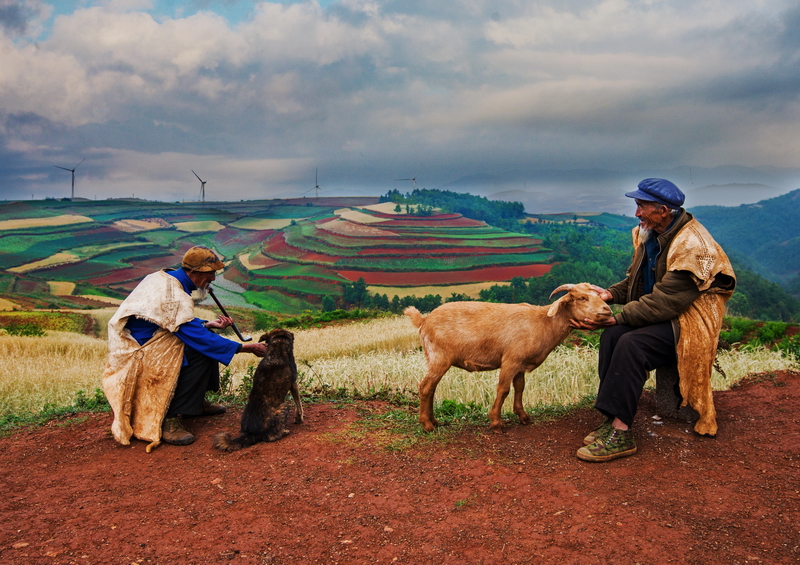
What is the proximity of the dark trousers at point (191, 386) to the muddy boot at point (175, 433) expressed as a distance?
0.08 meters

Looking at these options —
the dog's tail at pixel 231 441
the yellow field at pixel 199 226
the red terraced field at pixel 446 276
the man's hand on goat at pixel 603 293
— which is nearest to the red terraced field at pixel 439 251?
the red terraced field at pixel 446 276

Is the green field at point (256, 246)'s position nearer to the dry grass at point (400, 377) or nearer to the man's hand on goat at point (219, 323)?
the dry grass at point (400, 377)

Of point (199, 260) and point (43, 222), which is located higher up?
point (43, 222)

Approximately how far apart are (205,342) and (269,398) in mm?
918

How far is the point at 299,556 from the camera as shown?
3537 mm

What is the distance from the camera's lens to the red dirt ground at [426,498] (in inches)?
137

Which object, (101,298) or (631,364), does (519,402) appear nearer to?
(631,364)

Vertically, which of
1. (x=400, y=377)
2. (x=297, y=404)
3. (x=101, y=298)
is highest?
(x=297, y=404)

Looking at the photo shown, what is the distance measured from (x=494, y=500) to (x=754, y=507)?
1.77m

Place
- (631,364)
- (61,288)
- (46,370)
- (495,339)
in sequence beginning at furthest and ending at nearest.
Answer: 1. (61,288)
2. (46,370)
3. (495,339)
4. (631,364)

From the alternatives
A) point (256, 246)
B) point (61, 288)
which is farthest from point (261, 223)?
point (61, 288)

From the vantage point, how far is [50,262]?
39469mm

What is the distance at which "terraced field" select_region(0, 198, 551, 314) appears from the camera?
39.3 m

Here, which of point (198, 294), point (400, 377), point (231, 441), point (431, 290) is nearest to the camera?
point (231, 441)
